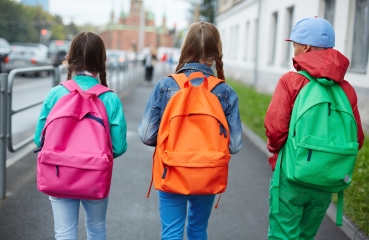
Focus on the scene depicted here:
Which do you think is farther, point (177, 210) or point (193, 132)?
point (177, 210)

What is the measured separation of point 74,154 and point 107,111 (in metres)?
0.37

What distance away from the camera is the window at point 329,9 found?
14443 mm

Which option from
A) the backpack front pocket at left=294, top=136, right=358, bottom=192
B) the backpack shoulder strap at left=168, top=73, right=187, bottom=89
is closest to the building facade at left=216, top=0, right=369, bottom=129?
the backpack front pocket at left=294, top=136, right=358, bottom=192

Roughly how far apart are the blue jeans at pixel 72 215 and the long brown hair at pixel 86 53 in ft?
2.59

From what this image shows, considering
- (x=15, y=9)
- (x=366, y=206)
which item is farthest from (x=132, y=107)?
(x=15, y=9)

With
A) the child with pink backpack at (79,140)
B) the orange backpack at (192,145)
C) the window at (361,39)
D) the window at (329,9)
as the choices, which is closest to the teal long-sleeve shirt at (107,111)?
the child with pink backpack at (79,140)

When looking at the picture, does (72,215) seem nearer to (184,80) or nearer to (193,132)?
(193,132)

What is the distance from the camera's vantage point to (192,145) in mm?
3072

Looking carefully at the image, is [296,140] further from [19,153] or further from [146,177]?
[19,153]

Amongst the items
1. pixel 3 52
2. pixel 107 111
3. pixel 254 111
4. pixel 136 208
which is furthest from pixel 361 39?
pixel 3 52

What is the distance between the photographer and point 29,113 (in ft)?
27.4

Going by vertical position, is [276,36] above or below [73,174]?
above

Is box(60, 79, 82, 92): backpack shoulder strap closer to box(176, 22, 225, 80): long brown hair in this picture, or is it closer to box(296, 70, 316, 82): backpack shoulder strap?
box(176, 22, 225, 80): long brown hair

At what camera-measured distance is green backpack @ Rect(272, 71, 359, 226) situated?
10.2 ft
